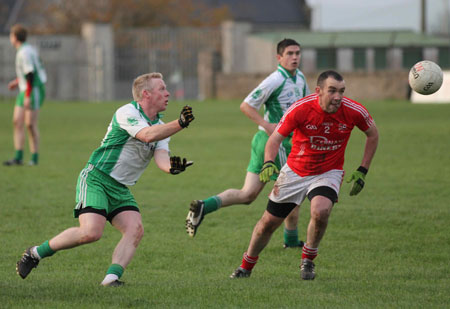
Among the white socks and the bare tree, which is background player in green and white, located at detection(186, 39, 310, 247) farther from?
the bare tree

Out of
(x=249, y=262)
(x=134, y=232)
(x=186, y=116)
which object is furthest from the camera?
(x=249, y=262)

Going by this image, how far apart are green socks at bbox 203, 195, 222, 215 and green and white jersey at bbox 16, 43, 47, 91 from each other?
8059 millimetres

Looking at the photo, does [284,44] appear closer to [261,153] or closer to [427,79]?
[261,153]

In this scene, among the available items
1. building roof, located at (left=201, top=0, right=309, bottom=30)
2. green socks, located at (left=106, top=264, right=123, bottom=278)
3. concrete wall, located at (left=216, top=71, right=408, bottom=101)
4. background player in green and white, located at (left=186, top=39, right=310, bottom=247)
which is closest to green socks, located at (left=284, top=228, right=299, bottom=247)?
background player in green and white, located at (left=186, top=39, right=310, bottom=247)

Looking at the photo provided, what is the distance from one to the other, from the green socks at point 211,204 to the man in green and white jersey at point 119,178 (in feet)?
4.21

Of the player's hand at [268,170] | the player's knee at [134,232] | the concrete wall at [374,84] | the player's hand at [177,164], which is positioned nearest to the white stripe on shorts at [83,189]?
the player's knee at [134,232]

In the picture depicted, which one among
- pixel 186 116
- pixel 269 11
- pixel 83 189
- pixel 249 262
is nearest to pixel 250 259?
pixel 249 262

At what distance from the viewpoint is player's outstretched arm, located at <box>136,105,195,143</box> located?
6.33 m

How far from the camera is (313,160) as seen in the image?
24.0 feet

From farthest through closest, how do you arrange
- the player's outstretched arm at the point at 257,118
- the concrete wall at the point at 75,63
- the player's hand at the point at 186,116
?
the concrete wall at the point at 75,63 < the player's outstretched arm at the point at 257,118 < the player's hand at the point at 186,116

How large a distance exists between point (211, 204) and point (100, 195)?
174cm

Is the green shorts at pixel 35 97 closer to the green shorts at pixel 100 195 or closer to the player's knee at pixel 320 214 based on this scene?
the green shorts at pixel 100 195

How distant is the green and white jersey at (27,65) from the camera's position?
15.5 metres

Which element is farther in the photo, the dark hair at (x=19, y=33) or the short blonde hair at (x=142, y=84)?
the dark hair at (x=19, y=33)
